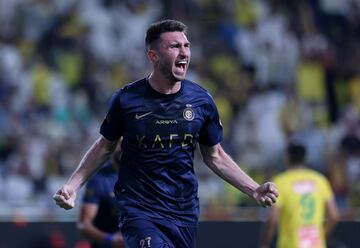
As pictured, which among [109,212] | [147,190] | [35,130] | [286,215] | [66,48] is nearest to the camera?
[147,190]

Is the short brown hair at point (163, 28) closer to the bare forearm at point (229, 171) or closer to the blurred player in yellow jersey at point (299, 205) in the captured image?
the bare forearm at point (229, 171)

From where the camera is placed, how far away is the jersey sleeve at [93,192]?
10.5m

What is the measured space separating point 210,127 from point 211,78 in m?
9.94

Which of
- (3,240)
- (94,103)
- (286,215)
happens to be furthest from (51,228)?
(94,103)

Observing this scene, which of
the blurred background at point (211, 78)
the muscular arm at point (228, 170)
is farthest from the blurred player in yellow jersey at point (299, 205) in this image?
the blurred background at point (211, 78)

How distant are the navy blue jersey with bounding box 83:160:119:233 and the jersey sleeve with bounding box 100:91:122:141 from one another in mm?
2088

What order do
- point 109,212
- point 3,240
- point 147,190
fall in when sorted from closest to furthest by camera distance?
point 147,190 → point 109,212 → point 3,240

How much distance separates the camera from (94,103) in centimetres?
1792

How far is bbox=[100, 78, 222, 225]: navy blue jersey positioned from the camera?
27.4 feet

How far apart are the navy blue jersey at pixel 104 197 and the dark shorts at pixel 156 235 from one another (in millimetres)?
2133

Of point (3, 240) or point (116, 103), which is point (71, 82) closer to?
point (3, 240)

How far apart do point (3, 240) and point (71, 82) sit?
4960mm

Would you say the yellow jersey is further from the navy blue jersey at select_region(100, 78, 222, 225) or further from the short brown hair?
the short brown hair

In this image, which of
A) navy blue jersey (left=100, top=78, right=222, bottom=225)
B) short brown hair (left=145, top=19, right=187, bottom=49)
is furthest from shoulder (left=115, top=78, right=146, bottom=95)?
short brown hair (left=145, top=19, right=187, bottom=49)
